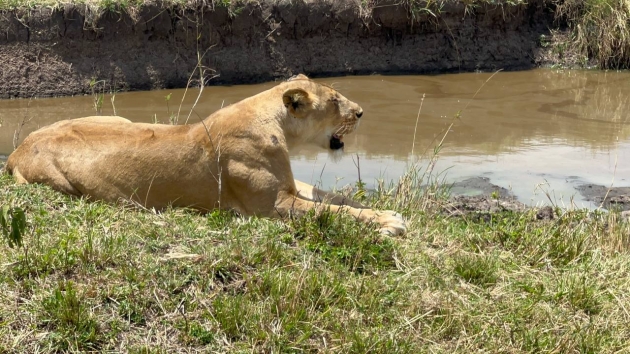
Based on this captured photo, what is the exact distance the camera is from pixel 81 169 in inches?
263

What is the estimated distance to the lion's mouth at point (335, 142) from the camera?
23.4 ft

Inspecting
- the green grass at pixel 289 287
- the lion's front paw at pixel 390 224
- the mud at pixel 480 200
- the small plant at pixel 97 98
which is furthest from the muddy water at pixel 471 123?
the green grass at pixel 289 287

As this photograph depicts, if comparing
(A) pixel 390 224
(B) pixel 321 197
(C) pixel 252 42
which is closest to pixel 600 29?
(C) pixel 252 42

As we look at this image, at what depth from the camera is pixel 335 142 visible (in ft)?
23.5

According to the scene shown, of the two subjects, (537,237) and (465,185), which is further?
(465,185)

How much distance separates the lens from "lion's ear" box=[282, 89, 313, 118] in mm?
6742

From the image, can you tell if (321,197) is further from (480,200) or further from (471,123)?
(471,123)

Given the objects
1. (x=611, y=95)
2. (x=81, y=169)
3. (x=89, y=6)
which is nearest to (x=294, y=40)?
(x=89, y=6)

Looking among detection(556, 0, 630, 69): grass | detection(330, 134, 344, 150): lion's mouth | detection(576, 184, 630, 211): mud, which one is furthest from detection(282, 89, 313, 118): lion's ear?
detection(556, 0, 630, 69): grass

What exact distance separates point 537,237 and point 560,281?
30.3 inches

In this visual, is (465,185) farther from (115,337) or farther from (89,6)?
(89,6)

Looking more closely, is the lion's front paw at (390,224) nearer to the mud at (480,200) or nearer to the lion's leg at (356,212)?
the lion's leg at (356,212)

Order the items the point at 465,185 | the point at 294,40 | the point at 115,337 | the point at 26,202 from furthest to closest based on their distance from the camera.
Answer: the point at 294,40 → the point at 465,185 → the point at 26,202 → the point at 115,337

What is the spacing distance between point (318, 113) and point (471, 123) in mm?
5950
